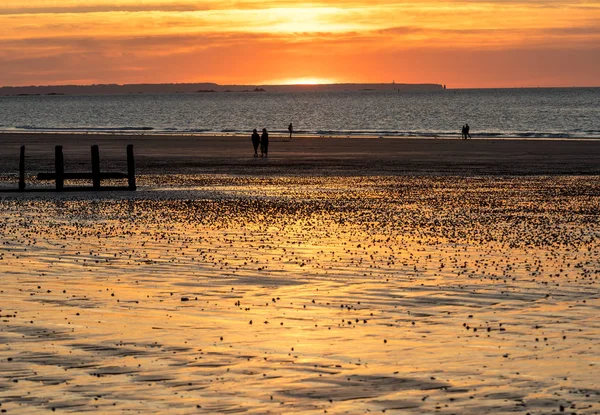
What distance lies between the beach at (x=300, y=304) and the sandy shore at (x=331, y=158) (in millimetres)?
14781

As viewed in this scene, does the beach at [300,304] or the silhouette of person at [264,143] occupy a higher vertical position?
the silhouette of person at [264,143]

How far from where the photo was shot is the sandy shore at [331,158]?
161 ft

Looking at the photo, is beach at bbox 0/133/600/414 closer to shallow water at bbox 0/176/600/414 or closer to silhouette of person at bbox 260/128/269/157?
shallow water at bbox 0/176/600/414

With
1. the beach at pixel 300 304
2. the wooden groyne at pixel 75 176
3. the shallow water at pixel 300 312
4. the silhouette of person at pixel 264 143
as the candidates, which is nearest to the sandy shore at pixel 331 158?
the silhouette of person at pixel 264 143

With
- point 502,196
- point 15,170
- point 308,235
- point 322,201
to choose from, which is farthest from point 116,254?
point 15,170

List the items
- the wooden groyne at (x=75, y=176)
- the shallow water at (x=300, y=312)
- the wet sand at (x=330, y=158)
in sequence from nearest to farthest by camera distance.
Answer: the shallow water at (x=300, y=312), the wooden groyne at (x=75, y=176), the wet sand at (x=330, y=158)

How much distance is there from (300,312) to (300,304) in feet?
1.96

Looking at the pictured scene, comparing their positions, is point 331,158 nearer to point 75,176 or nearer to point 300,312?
point 75,176

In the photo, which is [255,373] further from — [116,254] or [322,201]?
[322,201]

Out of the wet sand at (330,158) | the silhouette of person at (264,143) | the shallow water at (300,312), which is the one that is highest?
the silhouette of person at (264,143)

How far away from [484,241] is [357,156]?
3936 cm

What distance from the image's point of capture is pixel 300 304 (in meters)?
15.4

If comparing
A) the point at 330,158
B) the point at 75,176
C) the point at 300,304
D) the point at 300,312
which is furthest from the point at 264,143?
the point at 300,312

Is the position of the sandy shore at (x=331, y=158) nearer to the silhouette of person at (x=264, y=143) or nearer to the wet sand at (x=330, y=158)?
the wet sand at (x=330, y=158)
